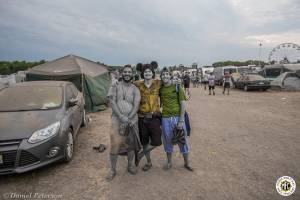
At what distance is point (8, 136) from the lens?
382cm

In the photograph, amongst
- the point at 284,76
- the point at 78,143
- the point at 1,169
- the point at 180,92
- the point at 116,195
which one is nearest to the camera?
the point at 116,195

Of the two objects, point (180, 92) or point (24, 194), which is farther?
point (180, 92)

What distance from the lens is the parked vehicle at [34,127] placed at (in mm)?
3773

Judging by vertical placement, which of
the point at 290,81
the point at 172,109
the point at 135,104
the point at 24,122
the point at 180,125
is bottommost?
the point at 290,81

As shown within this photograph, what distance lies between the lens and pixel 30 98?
5094mm

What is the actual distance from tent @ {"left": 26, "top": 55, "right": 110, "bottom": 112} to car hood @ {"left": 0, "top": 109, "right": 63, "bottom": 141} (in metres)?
5.91

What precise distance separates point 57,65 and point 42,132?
305 inches

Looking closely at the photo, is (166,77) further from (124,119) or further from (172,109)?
(124,119)

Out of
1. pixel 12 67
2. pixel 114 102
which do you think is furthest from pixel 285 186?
pixel 12 67

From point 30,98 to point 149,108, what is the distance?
2821mm

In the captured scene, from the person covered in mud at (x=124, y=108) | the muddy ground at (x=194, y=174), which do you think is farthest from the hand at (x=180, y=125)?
the muddy ground at (x=194, y=174)

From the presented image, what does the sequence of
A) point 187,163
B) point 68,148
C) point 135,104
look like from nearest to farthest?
1. point 135,104
2. point 187,163
3. point 68,148

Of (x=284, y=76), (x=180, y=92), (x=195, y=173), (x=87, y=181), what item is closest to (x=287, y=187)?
(x=195, y=173)

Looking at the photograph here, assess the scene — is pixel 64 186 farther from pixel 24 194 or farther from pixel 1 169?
pixel 1 169
